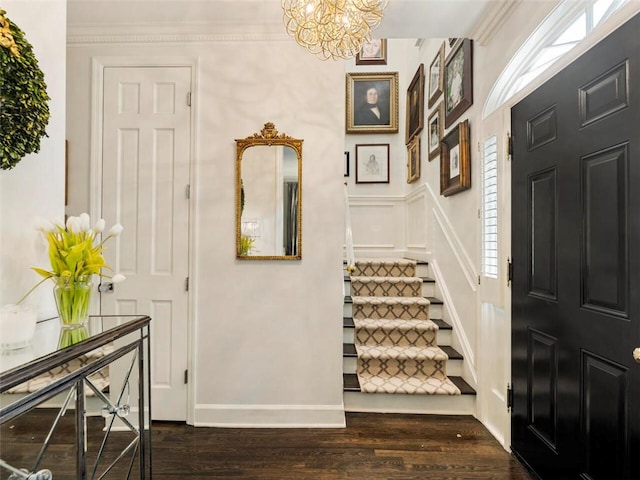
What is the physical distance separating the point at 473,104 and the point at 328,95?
1142 mm

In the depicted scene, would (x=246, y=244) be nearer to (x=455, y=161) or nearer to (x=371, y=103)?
(x=455, y=161)

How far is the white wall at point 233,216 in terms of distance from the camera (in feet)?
8.21

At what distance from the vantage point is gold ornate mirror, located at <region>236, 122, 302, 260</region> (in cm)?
251

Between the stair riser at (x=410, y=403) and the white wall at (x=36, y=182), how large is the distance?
2038mm

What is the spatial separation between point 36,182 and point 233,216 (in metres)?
1.27

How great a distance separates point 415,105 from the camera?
4219 mm

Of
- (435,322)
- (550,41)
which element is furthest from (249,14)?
(435,322)

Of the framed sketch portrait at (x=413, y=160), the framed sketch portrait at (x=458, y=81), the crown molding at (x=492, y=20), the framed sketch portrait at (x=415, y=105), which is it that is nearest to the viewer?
the crown molding at (x=492, y=20)

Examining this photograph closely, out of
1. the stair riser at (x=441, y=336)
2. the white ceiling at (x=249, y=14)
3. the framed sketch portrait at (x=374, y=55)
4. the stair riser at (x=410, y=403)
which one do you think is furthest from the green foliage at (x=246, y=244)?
the framed sketch portrait at (x=374, y=55)

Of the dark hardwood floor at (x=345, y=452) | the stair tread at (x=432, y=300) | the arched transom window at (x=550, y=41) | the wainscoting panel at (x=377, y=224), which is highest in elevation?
the arched transom window at (x=550, y=41)

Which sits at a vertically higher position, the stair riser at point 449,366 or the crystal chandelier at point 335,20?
the crystal chandelier at point 335,20

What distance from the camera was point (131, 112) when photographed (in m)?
2.51

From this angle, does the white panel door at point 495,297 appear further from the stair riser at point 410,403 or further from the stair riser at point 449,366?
the stair riser at point 449,366

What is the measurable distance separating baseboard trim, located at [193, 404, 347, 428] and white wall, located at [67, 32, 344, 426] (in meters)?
0.05
